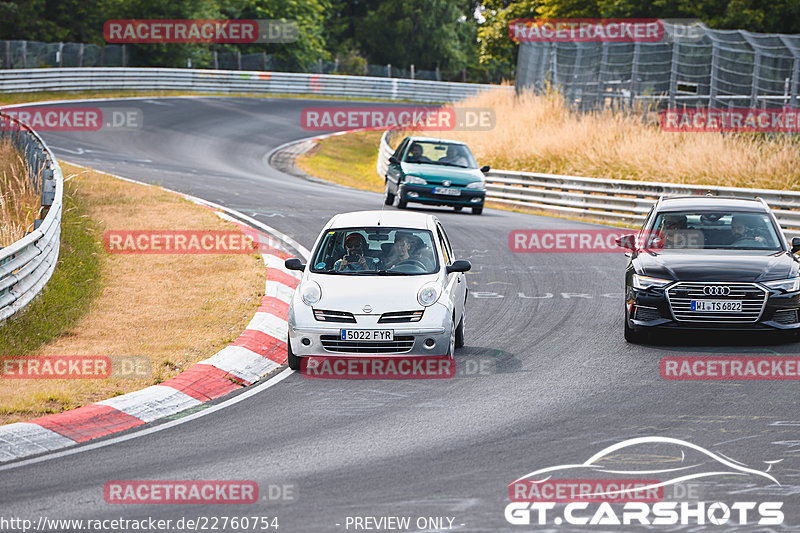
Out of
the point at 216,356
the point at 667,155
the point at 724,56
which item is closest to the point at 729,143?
the point at 667,155

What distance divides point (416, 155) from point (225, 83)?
33.9 meters

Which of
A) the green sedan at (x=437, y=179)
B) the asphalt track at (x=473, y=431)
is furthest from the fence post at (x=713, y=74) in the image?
the asphalt track at (x=473, y=431)

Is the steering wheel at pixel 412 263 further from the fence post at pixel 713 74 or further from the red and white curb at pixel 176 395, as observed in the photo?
the fence post at pixel 713 74

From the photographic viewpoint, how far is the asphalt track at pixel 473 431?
661 centimetres

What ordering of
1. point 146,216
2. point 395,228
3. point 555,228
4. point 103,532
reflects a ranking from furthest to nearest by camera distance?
point 555,228, point 146,216, point 395,228, point 103,532

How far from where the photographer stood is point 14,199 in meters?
15.4

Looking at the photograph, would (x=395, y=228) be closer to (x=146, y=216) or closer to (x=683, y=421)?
(x=683, y=421)

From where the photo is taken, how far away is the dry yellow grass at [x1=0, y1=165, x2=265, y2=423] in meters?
9.35

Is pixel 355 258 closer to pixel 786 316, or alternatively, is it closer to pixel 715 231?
pixel 715 231

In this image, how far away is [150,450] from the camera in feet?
25.5

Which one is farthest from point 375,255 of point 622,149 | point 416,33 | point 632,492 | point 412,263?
point 416,33

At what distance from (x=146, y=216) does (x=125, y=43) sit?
131 ft

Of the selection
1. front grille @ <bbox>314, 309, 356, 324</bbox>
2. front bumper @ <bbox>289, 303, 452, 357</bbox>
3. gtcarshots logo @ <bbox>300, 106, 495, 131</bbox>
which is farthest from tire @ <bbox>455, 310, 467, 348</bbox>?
gtcarshots logo @ <bbox>300, 106, 495, 131</bbox>

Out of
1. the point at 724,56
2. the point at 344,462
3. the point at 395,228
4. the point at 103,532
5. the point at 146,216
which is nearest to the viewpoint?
the point at 103,532
